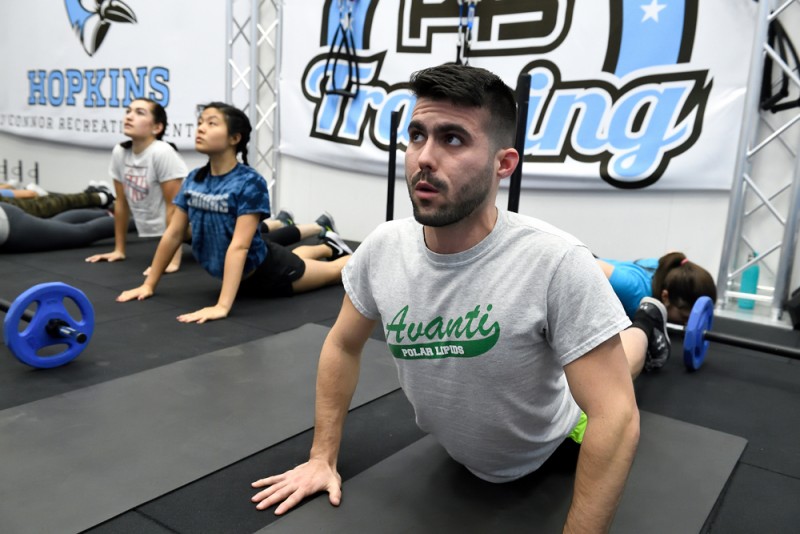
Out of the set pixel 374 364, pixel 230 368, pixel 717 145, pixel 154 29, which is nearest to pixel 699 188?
pixel 717 145

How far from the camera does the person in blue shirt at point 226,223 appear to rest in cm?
259

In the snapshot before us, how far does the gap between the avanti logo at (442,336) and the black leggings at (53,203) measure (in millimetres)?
3698

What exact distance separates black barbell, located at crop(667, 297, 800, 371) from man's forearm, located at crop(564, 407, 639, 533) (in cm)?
135

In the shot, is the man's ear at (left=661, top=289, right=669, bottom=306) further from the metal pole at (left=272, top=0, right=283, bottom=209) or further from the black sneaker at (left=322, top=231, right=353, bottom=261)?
the metal pole at (left=272, top=0, right=283, bottom=209)

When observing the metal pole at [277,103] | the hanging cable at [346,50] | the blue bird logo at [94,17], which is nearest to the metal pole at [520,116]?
the hanging cable at [346,50]

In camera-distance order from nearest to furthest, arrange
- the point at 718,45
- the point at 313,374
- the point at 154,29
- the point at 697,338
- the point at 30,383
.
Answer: the point at 30,383, the point at 313,374, the point at 697,338, the point at 718,45, the point at 154,29

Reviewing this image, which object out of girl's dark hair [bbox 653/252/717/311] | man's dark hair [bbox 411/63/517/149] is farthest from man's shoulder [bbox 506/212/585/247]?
girl's dark hair [bbox 653/252/717/311]

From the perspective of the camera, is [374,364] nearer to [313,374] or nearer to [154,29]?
[313,374]

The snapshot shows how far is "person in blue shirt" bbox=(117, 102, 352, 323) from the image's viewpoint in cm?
259

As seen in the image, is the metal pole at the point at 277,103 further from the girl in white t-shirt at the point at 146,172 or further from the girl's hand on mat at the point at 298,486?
the girl's hand on mat at the point at 298,486

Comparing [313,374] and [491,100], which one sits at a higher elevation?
[491,100]

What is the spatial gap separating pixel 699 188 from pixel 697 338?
54.7 inches

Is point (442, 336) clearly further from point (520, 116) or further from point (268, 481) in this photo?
point (520, 116)

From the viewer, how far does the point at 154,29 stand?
5355 millimetres
